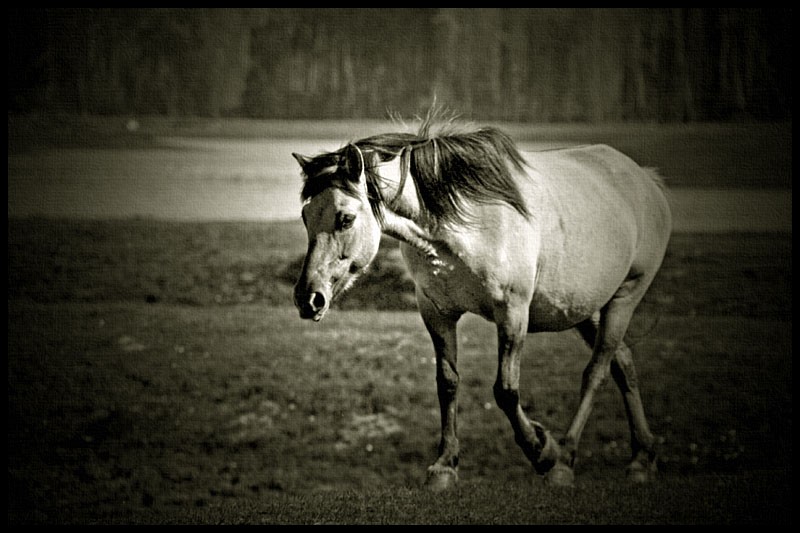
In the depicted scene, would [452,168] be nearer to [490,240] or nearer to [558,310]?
[490,240]

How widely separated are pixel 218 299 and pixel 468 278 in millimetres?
2810

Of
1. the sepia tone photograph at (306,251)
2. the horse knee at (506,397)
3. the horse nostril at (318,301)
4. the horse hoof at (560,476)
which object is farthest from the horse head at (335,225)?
the sepia tone photograph at (306,251)

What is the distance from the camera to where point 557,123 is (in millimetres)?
5371

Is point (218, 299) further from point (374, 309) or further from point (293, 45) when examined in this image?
point (293, 45)

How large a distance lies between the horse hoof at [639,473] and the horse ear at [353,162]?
1803 mm

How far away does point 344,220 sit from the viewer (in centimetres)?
287

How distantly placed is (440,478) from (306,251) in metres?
1.85

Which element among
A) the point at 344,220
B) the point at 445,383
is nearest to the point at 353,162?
the point at 344,220

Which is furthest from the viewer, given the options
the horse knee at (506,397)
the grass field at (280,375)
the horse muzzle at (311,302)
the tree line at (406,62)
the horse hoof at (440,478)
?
the tree line at (406,62)

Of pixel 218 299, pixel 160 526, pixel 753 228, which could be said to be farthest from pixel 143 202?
pixel 753 228

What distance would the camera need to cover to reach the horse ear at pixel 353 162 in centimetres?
286

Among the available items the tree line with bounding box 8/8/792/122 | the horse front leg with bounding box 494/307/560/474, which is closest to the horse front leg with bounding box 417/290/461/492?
the horse front leg with bounding box 494/307/560/474

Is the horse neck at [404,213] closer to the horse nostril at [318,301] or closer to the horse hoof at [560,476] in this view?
the horse nostril at [318,301]

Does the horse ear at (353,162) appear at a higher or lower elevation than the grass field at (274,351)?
higher
